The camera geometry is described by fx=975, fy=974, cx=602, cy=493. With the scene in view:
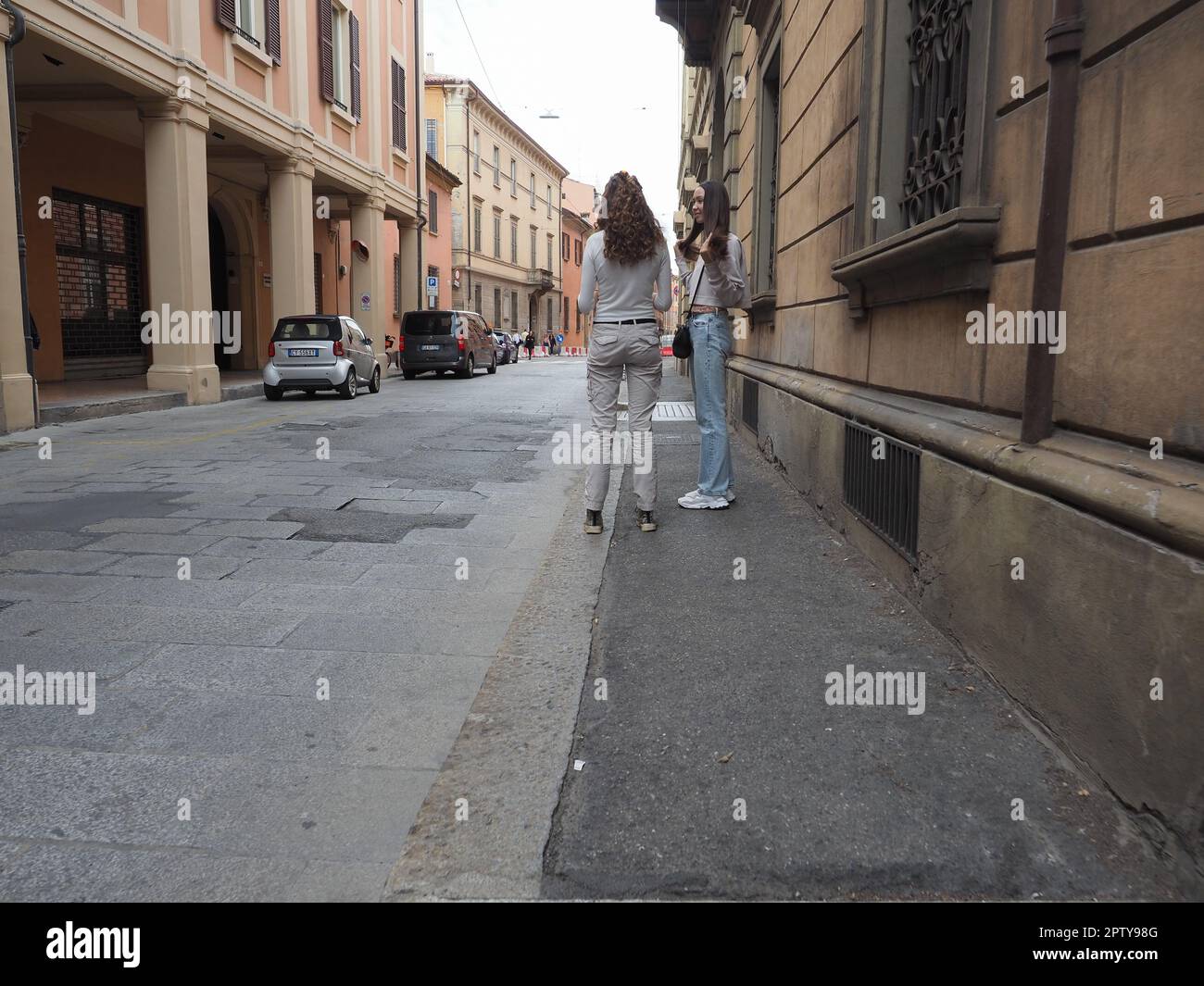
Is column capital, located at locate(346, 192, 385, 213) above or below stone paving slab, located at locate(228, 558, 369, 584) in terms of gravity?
above

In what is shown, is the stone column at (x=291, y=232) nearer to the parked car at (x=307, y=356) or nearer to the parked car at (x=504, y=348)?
the parked car at (x=307, y=356)

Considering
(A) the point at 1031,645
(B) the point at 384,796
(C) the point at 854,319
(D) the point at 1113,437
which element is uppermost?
(C) the point at 854,319

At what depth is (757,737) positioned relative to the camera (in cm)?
288

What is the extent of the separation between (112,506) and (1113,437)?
20.2 feet

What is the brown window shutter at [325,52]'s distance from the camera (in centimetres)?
2150

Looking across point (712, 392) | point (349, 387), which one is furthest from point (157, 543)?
point (349, 387)

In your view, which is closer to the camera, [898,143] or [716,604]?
[716,604]

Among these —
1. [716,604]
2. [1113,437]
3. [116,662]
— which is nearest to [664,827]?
[1113,437]

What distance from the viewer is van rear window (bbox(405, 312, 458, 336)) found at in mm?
25516

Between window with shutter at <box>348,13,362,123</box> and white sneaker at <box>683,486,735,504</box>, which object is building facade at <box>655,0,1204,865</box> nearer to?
white sneaker at <box>683,486,735,504</box>

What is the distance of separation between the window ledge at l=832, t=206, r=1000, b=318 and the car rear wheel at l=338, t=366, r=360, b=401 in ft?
44.8

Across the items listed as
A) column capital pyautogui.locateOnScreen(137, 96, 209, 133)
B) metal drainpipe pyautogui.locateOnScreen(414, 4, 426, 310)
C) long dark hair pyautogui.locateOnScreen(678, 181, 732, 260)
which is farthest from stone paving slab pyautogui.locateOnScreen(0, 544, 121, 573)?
metal drainpipe pyautogui.locateOnScreen(414, 4, 426, 310)

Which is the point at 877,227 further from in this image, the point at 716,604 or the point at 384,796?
the point at 384,796

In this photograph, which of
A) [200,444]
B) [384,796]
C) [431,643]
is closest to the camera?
[384,796]
